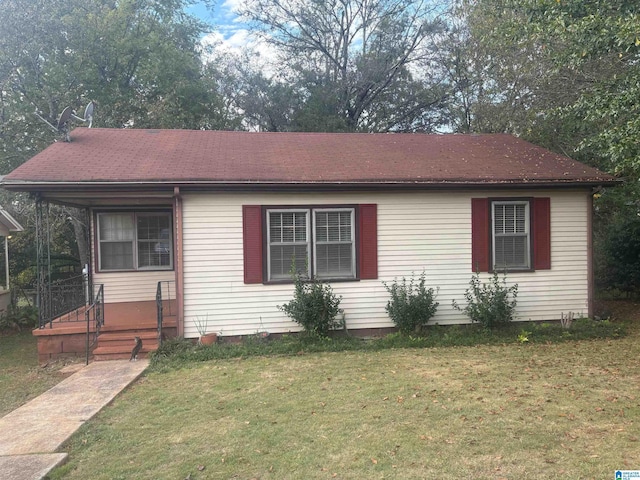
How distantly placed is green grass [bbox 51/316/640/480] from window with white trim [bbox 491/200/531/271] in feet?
7.05

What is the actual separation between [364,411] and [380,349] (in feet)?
9.07

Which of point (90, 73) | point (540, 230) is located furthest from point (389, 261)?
point (90, 73)

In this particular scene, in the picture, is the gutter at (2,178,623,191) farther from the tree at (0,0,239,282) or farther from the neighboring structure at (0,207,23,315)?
the tree at (0,0,239,282)

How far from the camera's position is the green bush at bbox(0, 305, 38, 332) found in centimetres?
1064

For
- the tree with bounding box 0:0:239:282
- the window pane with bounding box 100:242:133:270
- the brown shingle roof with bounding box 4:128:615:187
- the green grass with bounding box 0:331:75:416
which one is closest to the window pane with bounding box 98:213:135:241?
the window pane with bounding box 100:242:133:270

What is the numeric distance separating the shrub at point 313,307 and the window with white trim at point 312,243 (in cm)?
36

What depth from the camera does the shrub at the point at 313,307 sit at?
7.27 metres

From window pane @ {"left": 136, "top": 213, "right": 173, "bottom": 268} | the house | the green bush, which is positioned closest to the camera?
the house

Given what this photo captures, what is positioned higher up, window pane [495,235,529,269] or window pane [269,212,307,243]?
window pane [269,212,307,243]

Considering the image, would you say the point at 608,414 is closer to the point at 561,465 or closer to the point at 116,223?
the point at 561,465

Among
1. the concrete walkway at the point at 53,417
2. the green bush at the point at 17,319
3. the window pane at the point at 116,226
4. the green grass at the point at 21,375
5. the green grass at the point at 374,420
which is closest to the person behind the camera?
the green grass at the point at 374,420

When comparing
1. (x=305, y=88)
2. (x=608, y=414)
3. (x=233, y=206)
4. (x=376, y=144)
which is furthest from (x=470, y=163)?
(x=305, y=88)

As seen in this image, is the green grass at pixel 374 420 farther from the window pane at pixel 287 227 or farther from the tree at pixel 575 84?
the tree at pixel 575 84

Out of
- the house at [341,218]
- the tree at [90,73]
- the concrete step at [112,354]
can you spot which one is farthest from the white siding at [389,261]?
the tree at [90,73]
